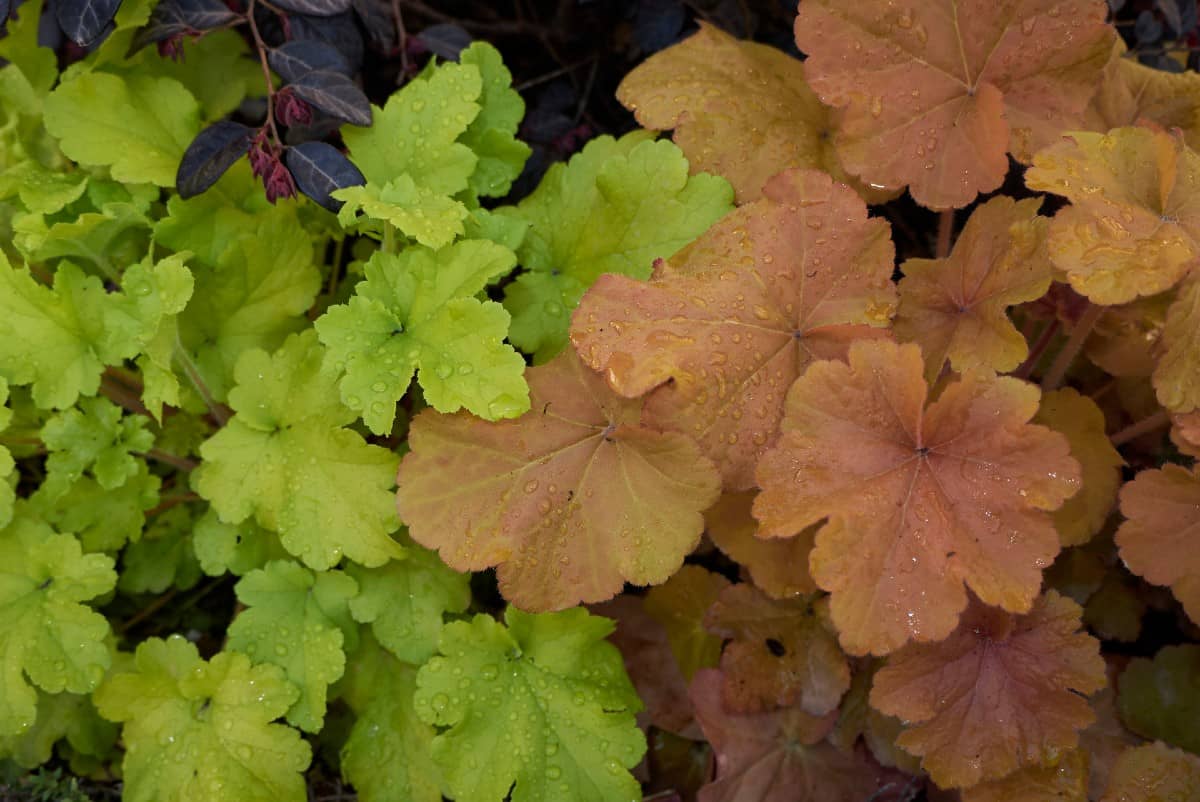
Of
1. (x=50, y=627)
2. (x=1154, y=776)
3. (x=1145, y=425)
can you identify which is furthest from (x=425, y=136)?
(x=1154, y=776)

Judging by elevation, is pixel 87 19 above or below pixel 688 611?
above

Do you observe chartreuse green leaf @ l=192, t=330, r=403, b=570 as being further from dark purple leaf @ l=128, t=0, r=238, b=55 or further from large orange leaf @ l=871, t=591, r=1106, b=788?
large orange leaf @ l=871, t=591, r=1106, b=788

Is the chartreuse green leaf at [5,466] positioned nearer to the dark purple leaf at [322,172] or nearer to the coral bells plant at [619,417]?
the coral bells plant at [619,417]

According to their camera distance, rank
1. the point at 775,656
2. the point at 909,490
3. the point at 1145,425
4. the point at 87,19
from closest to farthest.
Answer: the point at 909,490 < the point at 87,19 < the point at 1145,425 < the point at 775,656

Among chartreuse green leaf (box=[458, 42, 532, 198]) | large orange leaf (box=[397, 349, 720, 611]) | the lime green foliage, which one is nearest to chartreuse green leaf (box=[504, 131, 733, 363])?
chartreuse green leaf (box=[458, 42, 532, 198])

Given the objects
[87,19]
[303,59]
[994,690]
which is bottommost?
[994,690]

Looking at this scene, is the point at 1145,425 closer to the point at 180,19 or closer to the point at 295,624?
the point at 295,624

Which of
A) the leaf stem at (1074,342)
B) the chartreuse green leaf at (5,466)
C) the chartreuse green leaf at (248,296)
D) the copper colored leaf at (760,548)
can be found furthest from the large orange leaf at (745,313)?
the chartreuse green leaf at (5,466)
